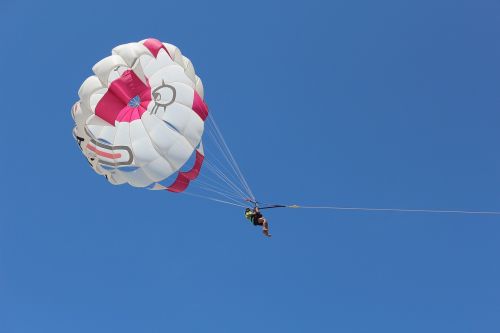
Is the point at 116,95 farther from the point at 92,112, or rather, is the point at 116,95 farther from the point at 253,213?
the point at 253,213

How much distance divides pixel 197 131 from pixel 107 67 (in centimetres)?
283

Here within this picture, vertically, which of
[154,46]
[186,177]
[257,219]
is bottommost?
[257,219]

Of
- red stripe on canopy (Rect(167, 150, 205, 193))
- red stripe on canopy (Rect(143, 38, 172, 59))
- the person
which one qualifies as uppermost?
red stripe on canopy (Rect(143, 38, 172, 59))

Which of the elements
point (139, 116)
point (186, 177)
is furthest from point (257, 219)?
point (139, 116)

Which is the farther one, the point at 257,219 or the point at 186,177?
the point at 186,177

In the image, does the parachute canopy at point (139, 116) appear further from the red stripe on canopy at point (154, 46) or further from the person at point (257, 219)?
the person at point (257, 219)

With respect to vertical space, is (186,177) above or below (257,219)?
above

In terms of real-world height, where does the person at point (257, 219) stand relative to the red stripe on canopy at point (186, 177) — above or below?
→ below

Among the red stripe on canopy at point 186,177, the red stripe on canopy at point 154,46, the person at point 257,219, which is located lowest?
the person at point 257,219

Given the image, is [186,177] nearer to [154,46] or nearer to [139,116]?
[139,116]

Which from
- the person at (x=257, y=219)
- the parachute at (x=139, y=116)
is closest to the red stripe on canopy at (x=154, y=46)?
the parachute at (x=139, y=116)

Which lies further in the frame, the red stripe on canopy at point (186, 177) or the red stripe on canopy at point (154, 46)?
the red stripe on canopy at point (186, 177)

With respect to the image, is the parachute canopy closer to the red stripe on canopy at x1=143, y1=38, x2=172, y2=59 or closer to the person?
the red stripe on canopy at x1=143, y1=38, x2=172, y2=59

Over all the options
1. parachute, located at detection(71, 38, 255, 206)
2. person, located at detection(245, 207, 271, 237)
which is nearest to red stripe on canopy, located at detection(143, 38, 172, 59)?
parachute, located at detection(71, 38, 255, 206)
